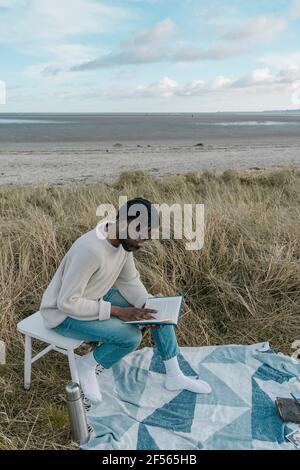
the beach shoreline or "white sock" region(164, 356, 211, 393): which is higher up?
the beach shoreline

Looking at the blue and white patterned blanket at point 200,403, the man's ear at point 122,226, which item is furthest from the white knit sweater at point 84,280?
the blue and white patterned blanket at point 200,403

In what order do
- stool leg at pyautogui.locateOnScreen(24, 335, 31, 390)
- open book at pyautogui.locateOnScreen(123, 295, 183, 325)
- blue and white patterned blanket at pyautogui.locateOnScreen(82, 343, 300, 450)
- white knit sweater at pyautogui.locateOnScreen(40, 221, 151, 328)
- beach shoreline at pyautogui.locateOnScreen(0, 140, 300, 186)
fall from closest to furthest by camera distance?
blue and white patterned blanket at pyautogui.locateOnScreen(82, 343, 300, 450) < white knit sweater at pyautogui.locateOnScreen(40, 221, 151, 328) < open book at pyautogui.locateOnScreen(123, 295, 183, 325) < stool leg at pyautogui.locateOnScreen(24, 335, 31, 390) < beach shoreline at pyautogui.locateOnScreen(0, 140, 300, 186)

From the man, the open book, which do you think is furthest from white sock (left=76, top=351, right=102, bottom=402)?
the open book

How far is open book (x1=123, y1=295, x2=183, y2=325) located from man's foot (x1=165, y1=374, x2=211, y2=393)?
419 mm

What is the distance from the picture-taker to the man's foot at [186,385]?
303 cm

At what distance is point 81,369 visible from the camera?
3008mm

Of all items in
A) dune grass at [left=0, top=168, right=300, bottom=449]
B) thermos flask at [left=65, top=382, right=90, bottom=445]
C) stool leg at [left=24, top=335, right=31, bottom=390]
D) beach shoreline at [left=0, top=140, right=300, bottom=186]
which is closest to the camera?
thermos flask at [left=65, top=382, right=90, bottom=445]

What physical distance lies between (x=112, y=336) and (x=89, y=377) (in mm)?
332

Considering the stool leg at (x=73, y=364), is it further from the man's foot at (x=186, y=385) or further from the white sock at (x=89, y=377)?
the man's foot at (x=186, y=385)

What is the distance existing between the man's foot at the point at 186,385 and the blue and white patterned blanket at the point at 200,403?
0.13 ft

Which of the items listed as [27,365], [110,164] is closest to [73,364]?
[27,365]

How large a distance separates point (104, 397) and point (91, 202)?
10.4 ft

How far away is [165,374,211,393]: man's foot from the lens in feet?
9.94

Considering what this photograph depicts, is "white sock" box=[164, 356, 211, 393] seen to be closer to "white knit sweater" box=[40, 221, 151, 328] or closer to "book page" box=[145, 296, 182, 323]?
"book page" box=[145, 296, 182, 323]
